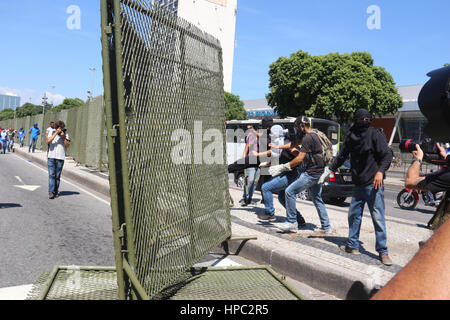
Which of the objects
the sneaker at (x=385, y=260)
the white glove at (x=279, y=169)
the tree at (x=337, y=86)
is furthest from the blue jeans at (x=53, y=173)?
the tree at (x=337, y=86)

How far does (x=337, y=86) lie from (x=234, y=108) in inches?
1131

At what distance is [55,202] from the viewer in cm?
835

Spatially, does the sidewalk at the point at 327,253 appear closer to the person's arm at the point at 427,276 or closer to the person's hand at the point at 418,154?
the person's hand at the point at 418,154

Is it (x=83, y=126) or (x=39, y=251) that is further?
(x=83, y=126)

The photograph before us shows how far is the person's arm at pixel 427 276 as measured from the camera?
0.63 metres

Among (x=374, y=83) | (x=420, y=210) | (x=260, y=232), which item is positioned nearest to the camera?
(x=260, y=232)

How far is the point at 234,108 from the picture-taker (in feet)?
189

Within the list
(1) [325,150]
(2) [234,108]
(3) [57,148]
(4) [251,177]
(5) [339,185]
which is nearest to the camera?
(1) [325,150]

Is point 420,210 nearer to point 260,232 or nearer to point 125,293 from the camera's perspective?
point 260,232

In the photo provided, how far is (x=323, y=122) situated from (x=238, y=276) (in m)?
14.3

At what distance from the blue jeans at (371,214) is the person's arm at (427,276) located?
415cm

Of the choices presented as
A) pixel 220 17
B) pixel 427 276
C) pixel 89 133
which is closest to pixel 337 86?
pixel 89 133

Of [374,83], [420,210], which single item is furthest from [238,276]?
[374,83]

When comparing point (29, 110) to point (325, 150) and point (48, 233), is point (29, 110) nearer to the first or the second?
point (48, 233)
